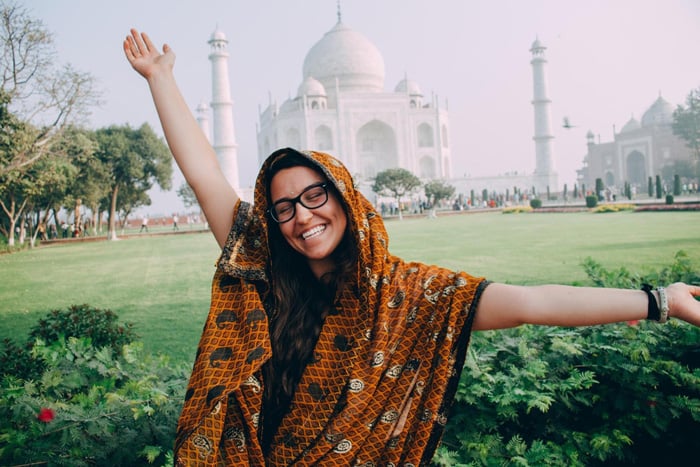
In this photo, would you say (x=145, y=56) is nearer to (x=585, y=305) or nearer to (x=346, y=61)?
(x=585, y=305)

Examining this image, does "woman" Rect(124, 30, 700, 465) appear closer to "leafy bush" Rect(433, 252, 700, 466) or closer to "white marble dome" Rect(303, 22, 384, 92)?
"leafy bush" Rect(433, 252, 700, 466)

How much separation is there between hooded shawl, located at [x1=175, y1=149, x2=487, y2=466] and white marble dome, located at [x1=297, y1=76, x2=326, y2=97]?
1147 inches

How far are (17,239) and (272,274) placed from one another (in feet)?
15.8

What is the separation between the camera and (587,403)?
1511mm

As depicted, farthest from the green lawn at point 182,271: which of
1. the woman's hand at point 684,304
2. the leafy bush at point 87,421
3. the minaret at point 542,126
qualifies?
the minaret at point 542,126

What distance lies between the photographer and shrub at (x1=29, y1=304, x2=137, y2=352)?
7.80 feet

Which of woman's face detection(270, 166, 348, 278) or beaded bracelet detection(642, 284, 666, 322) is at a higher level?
woman's face detection(270, 166, 348, 278)

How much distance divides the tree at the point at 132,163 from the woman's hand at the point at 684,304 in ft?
35.7

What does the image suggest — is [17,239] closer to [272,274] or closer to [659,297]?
[272,274]

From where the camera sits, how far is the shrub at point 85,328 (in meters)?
2.38

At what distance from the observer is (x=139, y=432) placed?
146 cm

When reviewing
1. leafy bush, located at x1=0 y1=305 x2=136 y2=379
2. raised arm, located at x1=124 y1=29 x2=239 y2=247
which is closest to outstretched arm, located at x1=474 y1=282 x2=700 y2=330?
raised arm, located at x1=124 y1=29 x2=239 y2=247

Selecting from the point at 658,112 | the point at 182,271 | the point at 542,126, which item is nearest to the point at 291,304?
the point at 182,271

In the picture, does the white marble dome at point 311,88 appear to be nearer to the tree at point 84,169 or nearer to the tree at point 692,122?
the tree at point 84,169
